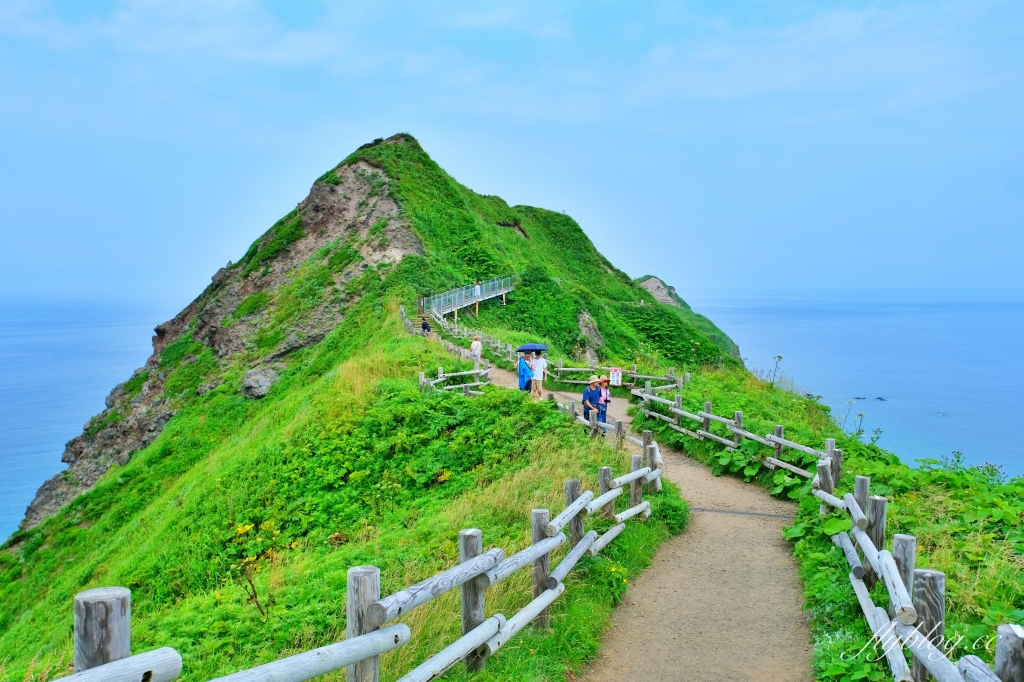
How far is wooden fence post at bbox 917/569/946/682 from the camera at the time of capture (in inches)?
217

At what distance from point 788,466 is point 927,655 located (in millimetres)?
9016

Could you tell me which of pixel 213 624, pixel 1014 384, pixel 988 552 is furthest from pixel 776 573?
pixel 1014 384

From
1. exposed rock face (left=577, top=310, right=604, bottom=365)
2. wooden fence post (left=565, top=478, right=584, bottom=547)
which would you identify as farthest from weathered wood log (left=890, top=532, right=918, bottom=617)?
exposed rock face (left=577, top=310, right=604, bottom=365)

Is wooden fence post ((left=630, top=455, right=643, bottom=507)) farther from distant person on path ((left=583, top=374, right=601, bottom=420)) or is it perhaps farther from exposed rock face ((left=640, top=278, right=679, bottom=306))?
exposed rock face ((left=640, top=278, right=679, bottom=306))

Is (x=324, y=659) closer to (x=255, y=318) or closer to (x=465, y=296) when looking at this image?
(x=465, y=296)

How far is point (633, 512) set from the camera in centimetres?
1095

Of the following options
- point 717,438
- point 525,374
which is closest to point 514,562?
point 717,438

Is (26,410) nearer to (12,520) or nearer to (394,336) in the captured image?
(12,520)

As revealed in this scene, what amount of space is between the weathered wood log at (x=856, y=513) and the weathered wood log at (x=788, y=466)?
14.7ft

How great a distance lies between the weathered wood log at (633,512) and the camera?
10406 mm

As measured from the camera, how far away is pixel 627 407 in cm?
2214

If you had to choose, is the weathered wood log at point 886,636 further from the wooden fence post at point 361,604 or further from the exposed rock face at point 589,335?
the exposed rock face at point 589,335

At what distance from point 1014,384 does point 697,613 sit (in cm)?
8580

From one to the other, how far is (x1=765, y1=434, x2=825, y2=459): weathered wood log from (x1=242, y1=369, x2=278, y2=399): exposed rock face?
28.5m
